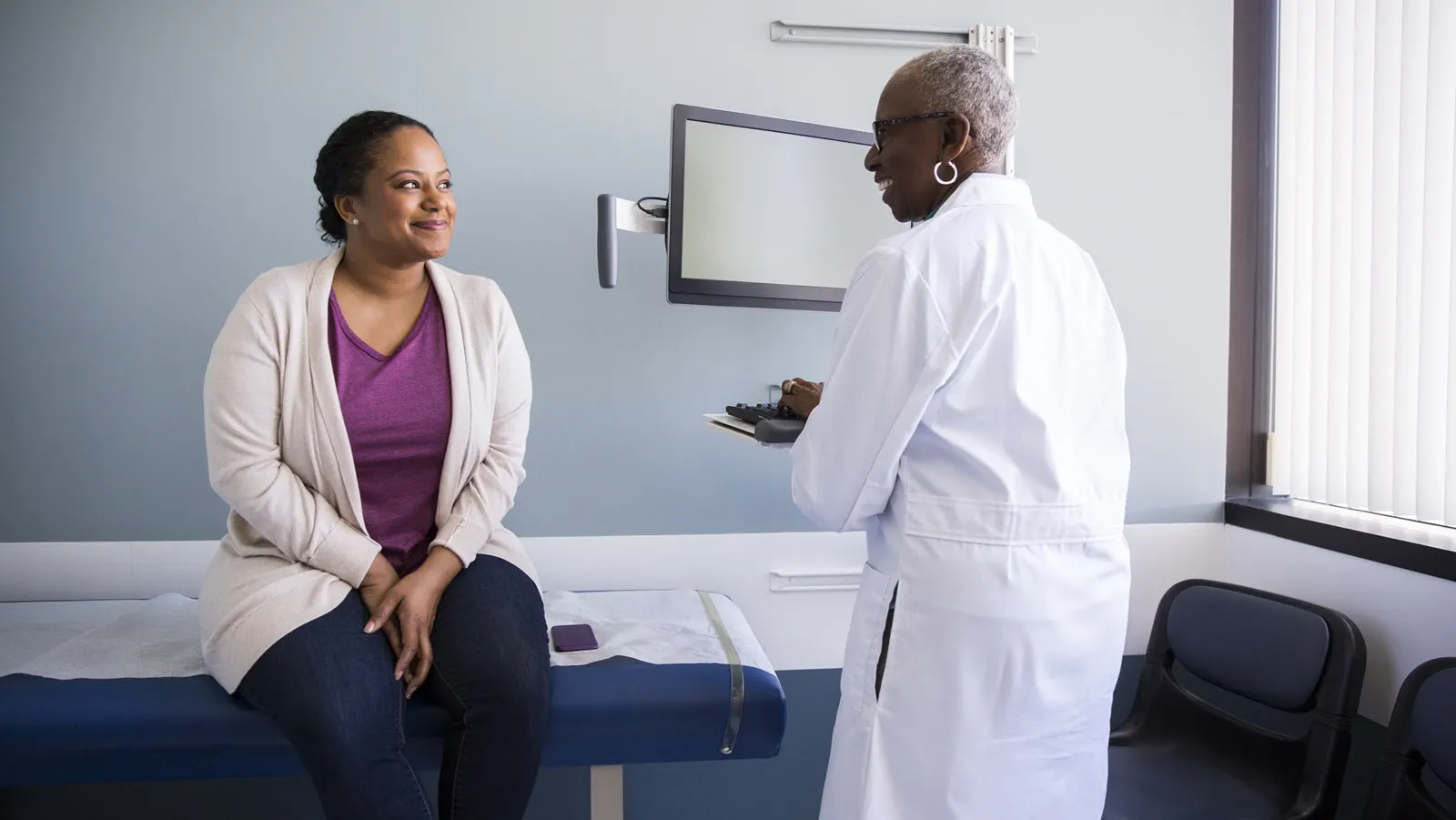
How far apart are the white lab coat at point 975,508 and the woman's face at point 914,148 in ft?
0.29

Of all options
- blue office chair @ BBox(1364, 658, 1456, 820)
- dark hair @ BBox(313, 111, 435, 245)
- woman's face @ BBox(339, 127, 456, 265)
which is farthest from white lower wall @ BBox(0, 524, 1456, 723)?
dark hair @ BBox(313, 111, 435, 245)

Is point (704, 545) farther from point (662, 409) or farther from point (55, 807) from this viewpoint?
point (55, 807)

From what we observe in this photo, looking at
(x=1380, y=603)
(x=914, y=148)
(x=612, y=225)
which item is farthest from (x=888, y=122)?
(x=1380, y=603)

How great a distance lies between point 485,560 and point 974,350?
95 cm

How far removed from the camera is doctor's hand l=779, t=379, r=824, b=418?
59.0 inches

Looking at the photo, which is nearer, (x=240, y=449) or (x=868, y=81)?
(x=240, y=449)

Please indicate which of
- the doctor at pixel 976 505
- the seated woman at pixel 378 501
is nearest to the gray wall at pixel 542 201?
the seated woman at pixel 378 501

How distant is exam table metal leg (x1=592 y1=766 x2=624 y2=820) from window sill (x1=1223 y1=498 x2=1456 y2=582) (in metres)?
1.59

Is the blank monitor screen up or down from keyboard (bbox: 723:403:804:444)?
up

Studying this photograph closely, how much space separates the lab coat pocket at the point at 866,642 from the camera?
4.04ft

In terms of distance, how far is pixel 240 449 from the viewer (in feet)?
4.81

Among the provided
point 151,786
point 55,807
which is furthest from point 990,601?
point 55,807

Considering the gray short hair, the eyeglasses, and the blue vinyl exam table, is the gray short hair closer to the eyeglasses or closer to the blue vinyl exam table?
the eyeglasses

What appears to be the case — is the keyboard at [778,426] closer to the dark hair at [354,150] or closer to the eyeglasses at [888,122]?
the eyeglasses at [888,122]
